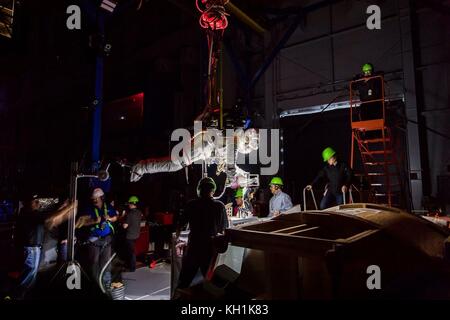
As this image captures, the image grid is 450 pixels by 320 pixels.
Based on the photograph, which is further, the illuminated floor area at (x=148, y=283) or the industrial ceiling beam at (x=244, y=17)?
the industrial ceiling beam at (x=244, y=17)

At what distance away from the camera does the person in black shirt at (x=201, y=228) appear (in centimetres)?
386

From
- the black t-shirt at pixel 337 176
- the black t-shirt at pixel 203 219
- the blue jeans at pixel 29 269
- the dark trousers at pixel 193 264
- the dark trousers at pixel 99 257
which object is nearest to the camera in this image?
the dark trousers at pixel 193 264

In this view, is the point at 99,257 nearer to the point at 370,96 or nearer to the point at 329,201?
the point at 329,201

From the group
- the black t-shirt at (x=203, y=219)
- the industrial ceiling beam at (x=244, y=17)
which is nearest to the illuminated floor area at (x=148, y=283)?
the black t-shirt at (x=203, y=219)

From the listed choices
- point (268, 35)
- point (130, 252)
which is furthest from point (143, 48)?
point (130, 252)

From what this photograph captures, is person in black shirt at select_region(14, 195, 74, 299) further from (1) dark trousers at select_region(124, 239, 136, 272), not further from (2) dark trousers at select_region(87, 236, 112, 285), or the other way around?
(1) dark trousers at select_region(124, 239, 136, 272)

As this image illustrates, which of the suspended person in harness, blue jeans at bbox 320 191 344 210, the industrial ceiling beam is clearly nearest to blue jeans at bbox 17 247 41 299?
the suspended person in harness

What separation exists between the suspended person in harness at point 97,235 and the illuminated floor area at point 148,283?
0.70 m

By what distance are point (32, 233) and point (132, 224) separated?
113 inches

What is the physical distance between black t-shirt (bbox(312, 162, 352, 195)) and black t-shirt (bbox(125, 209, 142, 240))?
4.92 meters

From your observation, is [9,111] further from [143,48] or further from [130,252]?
[130,252]

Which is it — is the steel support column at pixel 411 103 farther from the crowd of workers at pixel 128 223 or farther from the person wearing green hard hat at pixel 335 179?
the person wearing green hard hat at pixel 335 179

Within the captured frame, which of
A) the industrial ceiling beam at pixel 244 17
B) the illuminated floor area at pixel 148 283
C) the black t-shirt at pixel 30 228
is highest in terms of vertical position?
the industrial ceiling beam at pixel 244 17

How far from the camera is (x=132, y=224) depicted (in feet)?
25.6
